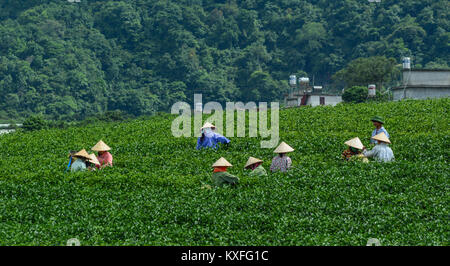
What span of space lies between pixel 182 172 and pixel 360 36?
113817 millimetres

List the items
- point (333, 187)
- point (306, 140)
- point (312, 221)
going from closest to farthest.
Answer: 1. point (312, 221)
2. point (333, 187)
3. point (306, 140)

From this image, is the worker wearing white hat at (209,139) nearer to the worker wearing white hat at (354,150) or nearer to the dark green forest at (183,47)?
the worker wearing white hat at (354,150)

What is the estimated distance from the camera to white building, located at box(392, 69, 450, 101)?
186 ft

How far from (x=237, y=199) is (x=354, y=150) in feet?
18.9

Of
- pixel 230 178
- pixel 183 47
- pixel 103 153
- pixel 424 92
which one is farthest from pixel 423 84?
pixel 183 47

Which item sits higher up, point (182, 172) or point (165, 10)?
point (165, 10)

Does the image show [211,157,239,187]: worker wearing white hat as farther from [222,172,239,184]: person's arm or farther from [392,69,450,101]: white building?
[392,69,450,101]: white building

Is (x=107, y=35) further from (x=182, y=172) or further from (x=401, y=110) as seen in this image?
(x=182, y=172)

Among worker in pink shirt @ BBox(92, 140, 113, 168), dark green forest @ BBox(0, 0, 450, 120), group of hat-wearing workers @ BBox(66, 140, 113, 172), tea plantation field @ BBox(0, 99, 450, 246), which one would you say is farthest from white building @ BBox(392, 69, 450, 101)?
dark green forest @ BBox(0, 0, 450, 120)

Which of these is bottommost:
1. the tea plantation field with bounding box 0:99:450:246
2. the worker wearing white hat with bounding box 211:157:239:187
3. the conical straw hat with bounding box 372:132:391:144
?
the tea plantation field with bounding box 0:99:450:246

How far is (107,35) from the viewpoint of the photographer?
484ft

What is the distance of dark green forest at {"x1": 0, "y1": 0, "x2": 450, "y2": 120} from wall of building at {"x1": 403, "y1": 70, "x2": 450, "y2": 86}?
6104 cm

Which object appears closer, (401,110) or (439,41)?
(401,110)

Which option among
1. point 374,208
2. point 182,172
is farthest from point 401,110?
point 374,208
